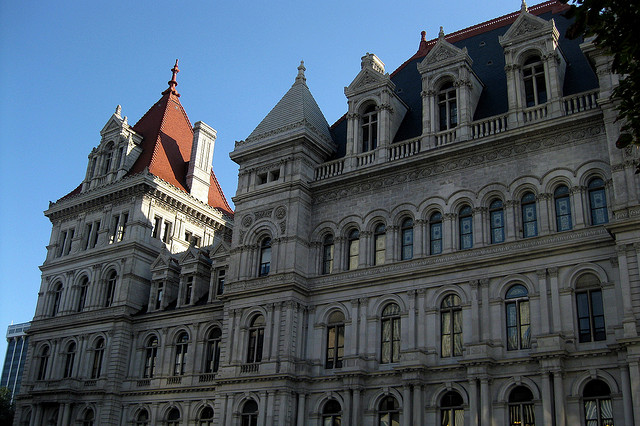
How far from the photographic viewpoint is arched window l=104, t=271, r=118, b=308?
44312 mm

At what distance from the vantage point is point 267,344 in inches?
1286

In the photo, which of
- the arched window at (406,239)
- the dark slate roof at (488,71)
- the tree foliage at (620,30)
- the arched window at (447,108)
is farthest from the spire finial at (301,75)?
the tree foliage at (620,30)

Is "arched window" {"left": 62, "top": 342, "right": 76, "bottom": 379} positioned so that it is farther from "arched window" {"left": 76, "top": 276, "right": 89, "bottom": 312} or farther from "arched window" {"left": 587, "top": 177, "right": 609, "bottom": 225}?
"arched window" {"left": 587, "top": 177, "right": 609, "bottom": 225}

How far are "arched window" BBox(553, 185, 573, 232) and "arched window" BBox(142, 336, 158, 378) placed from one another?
24110 mm

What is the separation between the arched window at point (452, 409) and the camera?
1089 inches

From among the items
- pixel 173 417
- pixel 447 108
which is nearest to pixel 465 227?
pixel 447 108

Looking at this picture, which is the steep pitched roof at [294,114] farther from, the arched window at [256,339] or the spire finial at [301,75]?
the arched window at [256,339]

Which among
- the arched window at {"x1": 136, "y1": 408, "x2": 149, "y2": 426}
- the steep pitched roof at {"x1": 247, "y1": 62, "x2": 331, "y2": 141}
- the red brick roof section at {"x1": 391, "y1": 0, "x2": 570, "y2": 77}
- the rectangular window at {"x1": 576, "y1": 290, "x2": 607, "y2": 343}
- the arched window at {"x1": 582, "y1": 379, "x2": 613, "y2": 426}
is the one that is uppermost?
the red brick roof section at {"x1": 391, "y1": 0, "x2": 570, "y2": 77}

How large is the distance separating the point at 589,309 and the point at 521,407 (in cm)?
436

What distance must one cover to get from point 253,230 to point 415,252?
29.2ft

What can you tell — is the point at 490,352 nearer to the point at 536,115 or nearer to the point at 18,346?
the point at 536,115

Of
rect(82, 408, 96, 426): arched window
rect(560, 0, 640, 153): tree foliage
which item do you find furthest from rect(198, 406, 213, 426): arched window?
rect(560, 0, 640, 153): tree foliage

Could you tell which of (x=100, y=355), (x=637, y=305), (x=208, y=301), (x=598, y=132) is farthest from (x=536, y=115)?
(x=100, y=355)

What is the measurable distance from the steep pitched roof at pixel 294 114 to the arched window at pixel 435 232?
8889 mm
